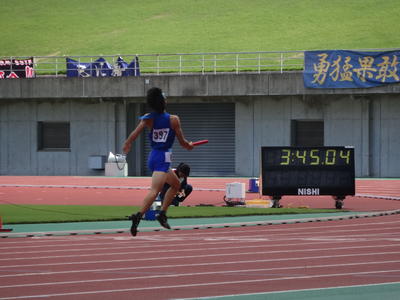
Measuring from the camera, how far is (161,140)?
1277 cm

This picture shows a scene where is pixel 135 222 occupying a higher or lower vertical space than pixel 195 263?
higher

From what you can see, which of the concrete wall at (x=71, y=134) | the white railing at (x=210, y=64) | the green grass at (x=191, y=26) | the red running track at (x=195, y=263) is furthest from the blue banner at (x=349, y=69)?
the red running track at (x=195, y=263)

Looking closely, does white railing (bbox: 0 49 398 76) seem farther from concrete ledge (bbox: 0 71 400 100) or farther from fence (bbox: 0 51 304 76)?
concrete ledge (bbox: 0 71 400 100)

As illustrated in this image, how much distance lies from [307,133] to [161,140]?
1201 inches

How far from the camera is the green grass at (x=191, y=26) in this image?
217ft

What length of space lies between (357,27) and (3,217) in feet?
165

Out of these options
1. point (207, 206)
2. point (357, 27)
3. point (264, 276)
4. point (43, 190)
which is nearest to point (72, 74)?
point (43, 190)

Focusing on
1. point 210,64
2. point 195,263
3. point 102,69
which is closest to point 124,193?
point 102,69

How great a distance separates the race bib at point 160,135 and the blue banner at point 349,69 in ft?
91.2

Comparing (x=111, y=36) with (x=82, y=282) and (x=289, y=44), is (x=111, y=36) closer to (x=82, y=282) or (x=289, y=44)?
(x=289, y=44)

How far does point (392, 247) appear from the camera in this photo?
14258 mm

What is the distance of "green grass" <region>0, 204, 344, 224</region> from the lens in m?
20.3

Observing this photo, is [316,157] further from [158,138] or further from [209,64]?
[209,64]

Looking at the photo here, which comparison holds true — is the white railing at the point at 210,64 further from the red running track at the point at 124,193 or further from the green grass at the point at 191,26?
the red running track at the point at 124,193
